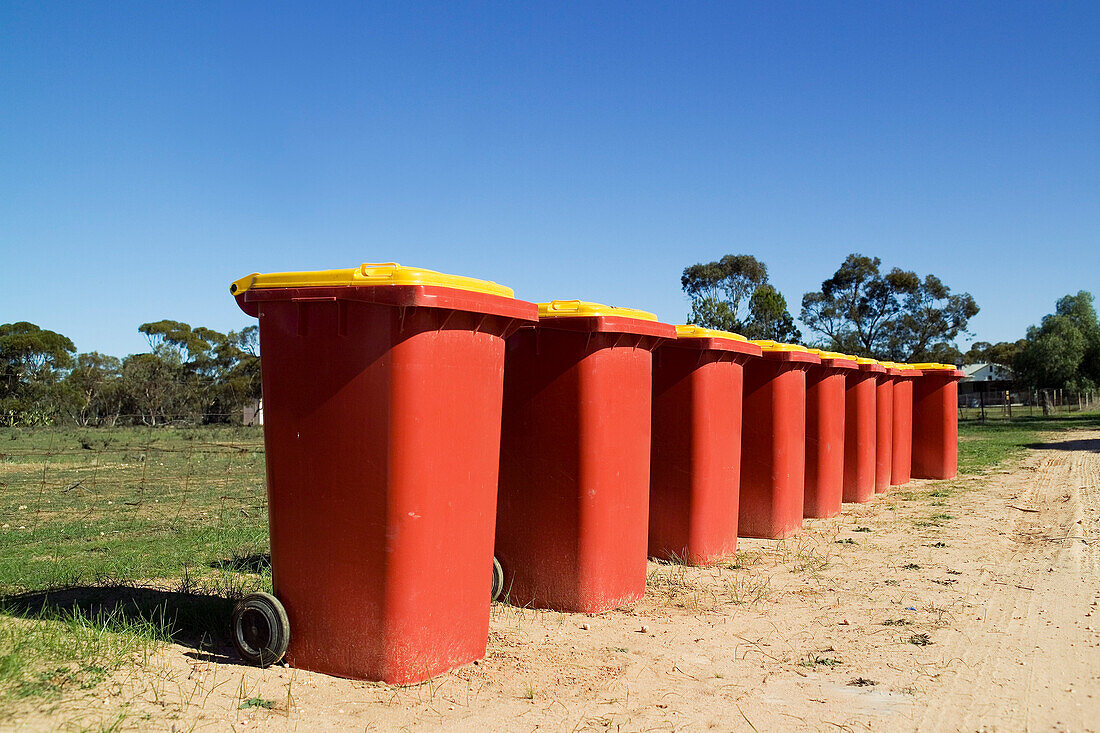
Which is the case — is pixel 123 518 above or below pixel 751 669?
below

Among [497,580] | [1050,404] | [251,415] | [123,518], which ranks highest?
[1050,404]

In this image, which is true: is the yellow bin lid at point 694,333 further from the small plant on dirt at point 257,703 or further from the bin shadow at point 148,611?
the small plant on dirt at point 257,703

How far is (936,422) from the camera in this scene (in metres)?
15.6

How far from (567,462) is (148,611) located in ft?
8.98

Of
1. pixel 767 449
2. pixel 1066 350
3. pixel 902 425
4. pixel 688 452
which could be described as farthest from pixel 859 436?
pixel 1066 350

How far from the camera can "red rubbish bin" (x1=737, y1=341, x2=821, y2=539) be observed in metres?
8.90

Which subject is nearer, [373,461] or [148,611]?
[373,461]

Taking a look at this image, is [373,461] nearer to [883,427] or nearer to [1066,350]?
[883,427]

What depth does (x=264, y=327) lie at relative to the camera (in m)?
4.38

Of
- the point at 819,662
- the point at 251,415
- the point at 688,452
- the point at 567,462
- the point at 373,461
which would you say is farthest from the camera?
the point at 251,415

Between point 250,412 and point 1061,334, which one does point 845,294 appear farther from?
point 250,412

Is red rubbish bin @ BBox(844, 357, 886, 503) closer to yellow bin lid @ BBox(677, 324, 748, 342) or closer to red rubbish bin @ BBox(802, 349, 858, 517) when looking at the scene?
red rubbish bin @ BBox(802, 349, 858, 517)

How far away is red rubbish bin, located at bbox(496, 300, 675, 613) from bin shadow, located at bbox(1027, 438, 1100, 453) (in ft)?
67.9

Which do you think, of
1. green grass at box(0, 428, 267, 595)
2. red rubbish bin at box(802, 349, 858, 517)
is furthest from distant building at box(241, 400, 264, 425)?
red rubbish bin at box(802, 349, 858, 517)
